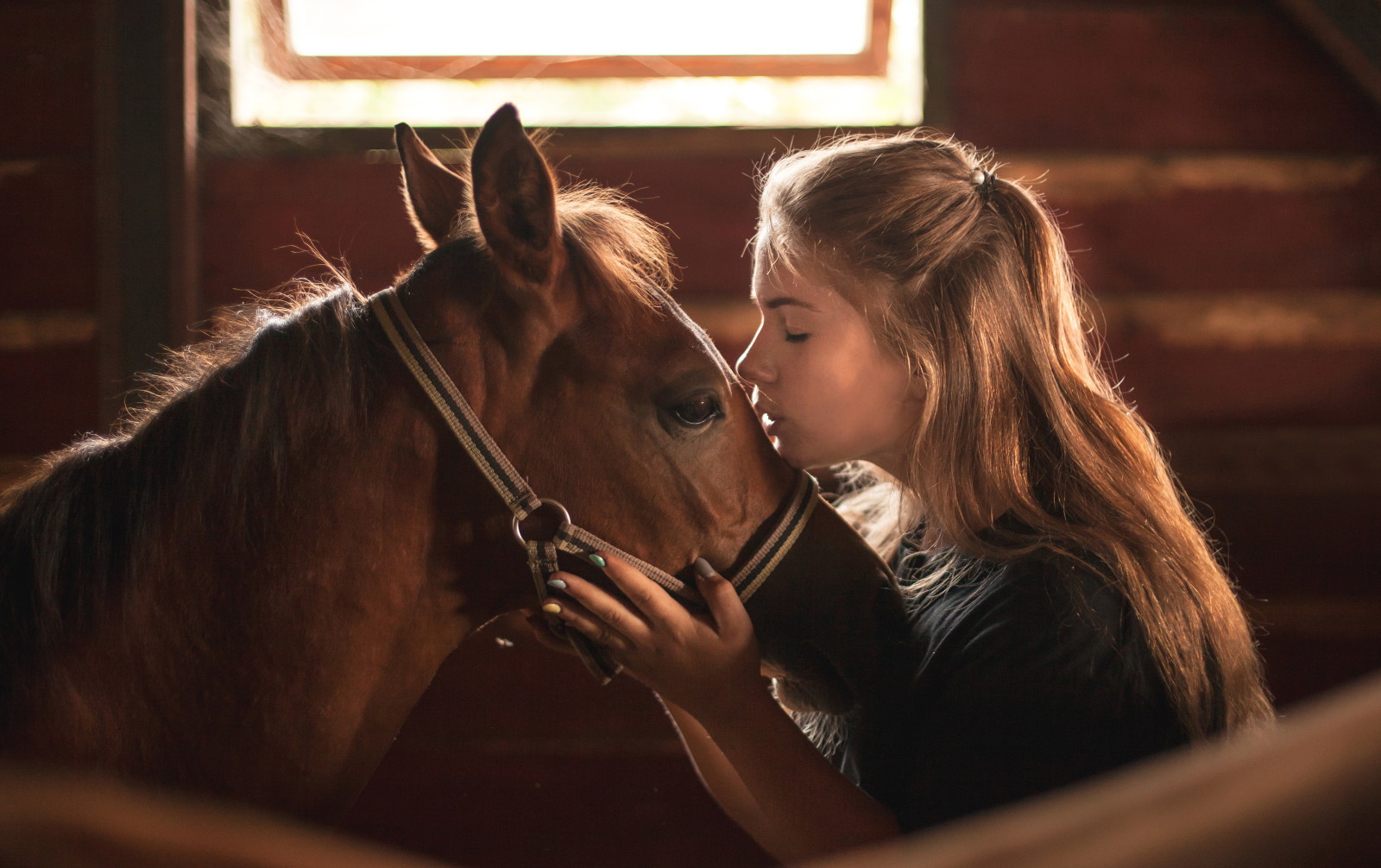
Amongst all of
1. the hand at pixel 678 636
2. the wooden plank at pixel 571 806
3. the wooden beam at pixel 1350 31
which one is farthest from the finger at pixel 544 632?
the wooden beam at pixel 1350 31

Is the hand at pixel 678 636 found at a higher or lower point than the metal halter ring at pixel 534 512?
lower

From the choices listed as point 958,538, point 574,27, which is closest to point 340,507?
point 958,538

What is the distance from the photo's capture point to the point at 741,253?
160 cm

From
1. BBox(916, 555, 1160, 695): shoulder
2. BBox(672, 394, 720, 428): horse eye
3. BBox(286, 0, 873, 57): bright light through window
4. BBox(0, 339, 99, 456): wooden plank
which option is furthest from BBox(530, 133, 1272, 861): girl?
BBox(0, 339, 99, 456): wooden plank

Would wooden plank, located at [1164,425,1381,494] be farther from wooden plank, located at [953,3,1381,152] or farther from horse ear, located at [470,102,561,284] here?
horse ear, located at [470,102,561,284]

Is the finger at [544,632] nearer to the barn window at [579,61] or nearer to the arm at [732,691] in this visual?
the arm at [732,691]

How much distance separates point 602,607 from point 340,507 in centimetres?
26

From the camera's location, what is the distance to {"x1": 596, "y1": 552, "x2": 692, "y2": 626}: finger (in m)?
0.81

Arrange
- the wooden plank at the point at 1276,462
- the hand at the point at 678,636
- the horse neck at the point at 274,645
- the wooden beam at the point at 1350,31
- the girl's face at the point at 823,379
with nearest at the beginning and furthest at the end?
the horse neck at the point at 274,645
the hand at the point at 678,636
the girl's face at the point at 823,379
the wooden beam at the point at 1350,31
the wooden plank at the point at 1276,462

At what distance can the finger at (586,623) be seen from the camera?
32.5 inches

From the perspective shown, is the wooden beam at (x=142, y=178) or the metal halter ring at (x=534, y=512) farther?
the wooden beam at (x=142, y=178)

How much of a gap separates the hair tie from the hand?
1.77ft

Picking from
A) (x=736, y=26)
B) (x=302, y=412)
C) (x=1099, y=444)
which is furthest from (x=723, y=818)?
(x=736, y=26)

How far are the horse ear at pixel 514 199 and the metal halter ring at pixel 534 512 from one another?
0.22 metres
